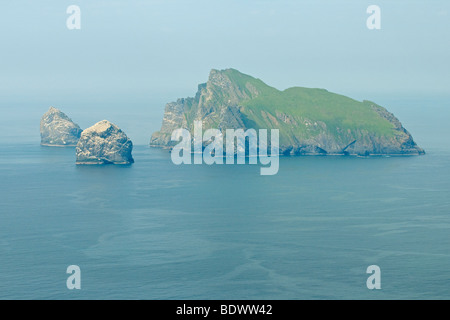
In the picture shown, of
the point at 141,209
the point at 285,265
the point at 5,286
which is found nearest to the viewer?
the point at 5,286

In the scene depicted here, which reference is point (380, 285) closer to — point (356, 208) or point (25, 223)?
point (356, 208)

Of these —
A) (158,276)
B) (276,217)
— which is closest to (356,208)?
(276,217)

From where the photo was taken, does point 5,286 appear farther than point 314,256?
No
